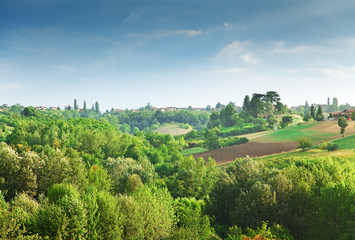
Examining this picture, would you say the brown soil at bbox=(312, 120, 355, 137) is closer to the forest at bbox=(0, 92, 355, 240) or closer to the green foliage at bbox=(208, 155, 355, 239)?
the forest at bbox=(0, 92, 355, 240)

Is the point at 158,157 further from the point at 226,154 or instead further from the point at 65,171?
the point at 65,171

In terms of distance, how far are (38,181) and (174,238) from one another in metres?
20.6

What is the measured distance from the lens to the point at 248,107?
142 m

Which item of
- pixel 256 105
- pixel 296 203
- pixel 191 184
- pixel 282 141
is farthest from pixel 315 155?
pixel 256 105

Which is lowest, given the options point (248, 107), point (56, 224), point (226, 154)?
point (226, 154)

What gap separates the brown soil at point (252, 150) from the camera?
229 feet

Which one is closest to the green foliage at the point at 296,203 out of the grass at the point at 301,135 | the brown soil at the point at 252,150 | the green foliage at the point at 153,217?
the green foliage at the point at 153,217

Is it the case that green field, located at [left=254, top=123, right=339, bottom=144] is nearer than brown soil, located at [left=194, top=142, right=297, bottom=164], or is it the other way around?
brown soil, located at [left=194, top=142, right=297, bottom=164]

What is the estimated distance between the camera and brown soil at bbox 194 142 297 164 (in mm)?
69881

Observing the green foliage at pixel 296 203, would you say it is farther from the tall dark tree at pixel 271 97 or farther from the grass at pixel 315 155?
the tall dark tree at pixel 271 97

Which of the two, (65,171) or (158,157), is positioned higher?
(65,171)

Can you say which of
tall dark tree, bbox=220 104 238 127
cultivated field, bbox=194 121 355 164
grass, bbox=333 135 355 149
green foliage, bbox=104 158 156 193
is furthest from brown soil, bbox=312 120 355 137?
green foliage, bbox=104 158 156 193

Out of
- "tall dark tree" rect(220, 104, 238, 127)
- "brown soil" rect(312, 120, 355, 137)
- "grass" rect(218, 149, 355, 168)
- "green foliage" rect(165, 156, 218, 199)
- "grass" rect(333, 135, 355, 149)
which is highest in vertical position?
"tall dark tree" rect(220, 104, 238, 127)

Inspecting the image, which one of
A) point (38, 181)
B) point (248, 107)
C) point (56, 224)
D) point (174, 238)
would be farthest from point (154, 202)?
point (248, 107)
